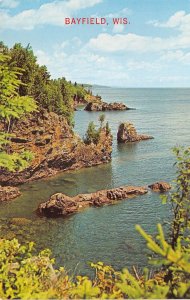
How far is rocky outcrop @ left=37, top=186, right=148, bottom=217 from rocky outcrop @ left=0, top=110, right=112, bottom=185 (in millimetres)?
14580

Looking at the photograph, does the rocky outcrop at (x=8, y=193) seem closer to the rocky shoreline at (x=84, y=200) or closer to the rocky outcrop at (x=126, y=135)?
the rocky shoreline at (x=84, y=200)

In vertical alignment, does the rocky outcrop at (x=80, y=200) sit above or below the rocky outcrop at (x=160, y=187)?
below

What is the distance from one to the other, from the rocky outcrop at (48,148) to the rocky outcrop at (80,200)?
1458 cm

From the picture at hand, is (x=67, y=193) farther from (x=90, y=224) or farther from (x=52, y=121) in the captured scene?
(x=52, y=121)

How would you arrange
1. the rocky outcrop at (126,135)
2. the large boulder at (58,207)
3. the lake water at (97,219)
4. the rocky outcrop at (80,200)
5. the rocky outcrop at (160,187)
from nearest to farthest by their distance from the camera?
the lake water at (97,219)
the large boulder at (58,207)
the rocky outcrop at (80,200)
the rocky outcrop at (160,187)
the rocky outcrop at (126,135)

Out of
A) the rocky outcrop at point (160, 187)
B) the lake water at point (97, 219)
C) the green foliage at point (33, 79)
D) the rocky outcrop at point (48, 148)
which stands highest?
the green foliage at point (33, 79)

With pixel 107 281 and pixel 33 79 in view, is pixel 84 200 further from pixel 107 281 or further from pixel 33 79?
pixel 107 281

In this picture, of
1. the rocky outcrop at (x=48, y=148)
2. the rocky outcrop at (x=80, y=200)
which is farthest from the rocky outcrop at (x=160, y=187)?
the rocky outcrop at (x=48, y=148)

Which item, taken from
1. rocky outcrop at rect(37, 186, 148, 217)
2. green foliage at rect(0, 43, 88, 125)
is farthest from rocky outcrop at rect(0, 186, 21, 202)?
green foliage at rect(0, 43, 88, 125)

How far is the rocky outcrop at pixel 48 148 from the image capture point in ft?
216

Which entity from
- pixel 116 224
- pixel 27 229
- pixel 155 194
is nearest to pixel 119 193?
pixel 155 194

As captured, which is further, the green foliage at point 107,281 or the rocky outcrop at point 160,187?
the rocky outcrop at point 160,187

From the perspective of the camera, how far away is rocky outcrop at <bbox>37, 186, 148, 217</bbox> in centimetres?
4928

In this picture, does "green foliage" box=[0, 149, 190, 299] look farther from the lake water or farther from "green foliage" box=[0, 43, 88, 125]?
"green foliage" box=[0, 43, 88, 125]
